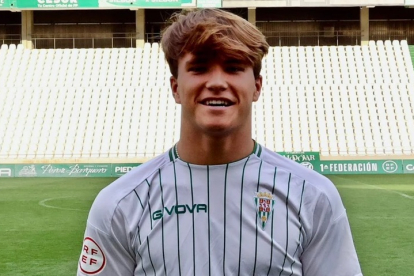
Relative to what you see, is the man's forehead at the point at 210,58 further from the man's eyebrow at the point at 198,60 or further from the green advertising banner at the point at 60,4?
the green advertising banner at the point at 60,4

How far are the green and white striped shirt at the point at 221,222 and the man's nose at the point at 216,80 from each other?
0.26 meters

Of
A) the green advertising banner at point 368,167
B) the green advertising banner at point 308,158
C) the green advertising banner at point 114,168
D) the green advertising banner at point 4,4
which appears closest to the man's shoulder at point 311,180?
the green advertising banner at point 308,158

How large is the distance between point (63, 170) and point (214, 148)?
90.6 feet

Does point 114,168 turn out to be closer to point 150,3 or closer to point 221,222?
point 150,3

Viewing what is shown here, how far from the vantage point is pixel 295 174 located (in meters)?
2.55

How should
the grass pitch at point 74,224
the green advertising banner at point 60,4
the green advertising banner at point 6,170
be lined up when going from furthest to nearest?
the green advertising banner at point 60,4, the green advertising banner at point 6,170, the grass pitch at point 74,224

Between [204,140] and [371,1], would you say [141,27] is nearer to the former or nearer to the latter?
[371,1]

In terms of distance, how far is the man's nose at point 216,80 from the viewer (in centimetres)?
235

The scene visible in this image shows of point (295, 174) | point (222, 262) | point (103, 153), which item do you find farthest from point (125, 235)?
point (103, 153)

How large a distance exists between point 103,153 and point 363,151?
11.0m

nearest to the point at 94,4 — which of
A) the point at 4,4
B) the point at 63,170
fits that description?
the point at 4,4

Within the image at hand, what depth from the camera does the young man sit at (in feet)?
7.79

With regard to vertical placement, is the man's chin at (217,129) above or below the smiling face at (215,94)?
below

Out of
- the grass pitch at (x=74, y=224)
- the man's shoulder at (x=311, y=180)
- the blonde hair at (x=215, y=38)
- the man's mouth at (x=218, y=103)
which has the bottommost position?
the grass pitch at (x=74, y=224)
